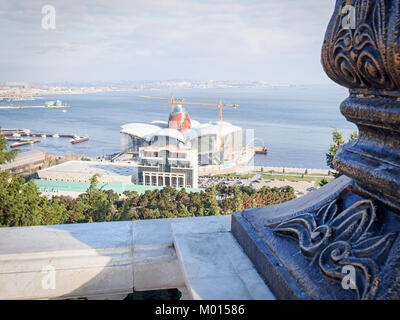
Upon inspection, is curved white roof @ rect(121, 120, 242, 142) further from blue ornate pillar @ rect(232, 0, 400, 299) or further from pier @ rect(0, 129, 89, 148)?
blue ornate pillar @ rect(232, 0, 400, 299)

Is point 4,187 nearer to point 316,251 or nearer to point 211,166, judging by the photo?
point 316,251

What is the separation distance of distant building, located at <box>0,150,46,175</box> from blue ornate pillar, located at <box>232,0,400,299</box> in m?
22.0

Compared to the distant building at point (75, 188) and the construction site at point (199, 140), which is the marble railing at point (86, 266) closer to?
the distant building at point (75, 188)

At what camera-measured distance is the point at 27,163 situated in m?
22.2

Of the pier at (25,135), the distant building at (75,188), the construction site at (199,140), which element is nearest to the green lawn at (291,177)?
the construction site at (199,140)

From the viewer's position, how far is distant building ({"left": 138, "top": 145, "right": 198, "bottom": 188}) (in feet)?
63.9

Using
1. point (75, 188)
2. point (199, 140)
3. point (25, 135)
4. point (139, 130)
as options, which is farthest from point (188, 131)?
point (25, 135)

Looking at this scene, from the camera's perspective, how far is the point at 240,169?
23938mm

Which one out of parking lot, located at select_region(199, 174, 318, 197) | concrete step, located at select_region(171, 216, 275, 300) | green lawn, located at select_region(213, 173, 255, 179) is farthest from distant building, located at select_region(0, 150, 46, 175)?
concrete step, located at select_region(171, 216, 275, 300)

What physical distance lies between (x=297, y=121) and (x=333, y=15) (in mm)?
46144

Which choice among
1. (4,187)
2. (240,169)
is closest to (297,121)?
(240,169)

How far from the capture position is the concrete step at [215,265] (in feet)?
2.93

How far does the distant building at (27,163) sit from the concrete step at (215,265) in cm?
2152

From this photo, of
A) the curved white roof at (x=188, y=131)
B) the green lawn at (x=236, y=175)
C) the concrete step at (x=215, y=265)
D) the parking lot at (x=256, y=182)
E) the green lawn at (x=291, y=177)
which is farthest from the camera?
the curved white roof at (x=188, y=131)
